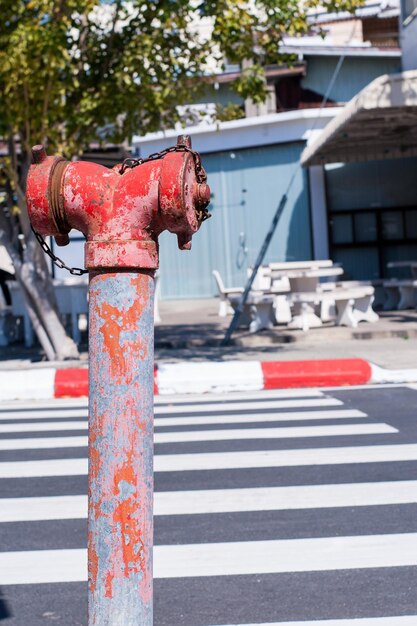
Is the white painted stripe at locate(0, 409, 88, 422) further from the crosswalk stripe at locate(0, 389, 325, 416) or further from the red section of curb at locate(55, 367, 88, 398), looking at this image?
the red section of curb at locate(55, 367, 88, 398)

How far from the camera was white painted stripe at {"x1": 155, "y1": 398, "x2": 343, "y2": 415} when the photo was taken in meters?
10.4

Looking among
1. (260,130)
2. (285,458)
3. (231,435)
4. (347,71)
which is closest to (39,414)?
(231,435)

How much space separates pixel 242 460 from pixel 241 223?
2026cm

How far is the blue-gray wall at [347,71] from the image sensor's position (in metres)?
30.1

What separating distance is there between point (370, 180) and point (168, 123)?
38.4 ft

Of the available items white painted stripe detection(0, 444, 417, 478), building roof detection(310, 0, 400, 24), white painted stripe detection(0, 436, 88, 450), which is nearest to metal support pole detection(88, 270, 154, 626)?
white painted stripe detection(0, 444, 417, 478)

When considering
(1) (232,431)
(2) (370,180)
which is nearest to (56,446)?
(1) (232,431)

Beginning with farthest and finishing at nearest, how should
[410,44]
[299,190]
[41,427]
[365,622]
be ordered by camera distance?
[299,190] → [410,44] → [41,427] → [365,622]

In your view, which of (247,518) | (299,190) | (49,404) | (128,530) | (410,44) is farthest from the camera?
(299,190)

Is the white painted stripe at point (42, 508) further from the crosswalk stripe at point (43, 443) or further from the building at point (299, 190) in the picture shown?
the building at point (299, 190)

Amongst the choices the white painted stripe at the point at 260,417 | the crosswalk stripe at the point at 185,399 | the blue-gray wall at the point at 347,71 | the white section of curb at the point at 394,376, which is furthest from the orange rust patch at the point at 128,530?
the blue-gray wall at the point at 347,71

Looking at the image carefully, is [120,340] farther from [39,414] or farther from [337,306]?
[337,306]

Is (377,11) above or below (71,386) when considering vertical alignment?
above

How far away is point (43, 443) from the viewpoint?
8742mm
